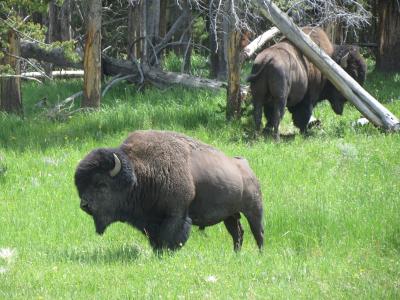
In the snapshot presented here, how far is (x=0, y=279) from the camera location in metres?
8.74

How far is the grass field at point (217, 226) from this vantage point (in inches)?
329

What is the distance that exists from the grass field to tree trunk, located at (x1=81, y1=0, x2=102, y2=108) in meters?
0.47

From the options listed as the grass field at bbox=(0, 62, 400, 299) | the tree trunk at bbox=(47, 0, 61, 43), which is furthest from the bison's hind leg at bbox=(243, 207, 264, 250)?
the tree trunk at bbox=(47, 0, 61, 43)

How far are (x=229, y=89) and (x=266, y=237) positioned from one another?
6.92 m

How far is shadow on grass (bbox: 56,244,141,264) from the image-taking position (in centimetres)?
958

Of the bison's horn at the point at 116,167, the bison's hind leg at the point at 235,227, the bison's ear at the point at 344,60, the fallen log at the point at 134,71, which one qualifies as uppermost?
the bison's horn at the point at 116,167

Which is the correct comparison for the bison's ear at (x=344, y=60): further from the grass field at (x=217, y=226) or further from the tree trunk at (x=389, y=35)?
the tree trunk at (x=389, y=35)

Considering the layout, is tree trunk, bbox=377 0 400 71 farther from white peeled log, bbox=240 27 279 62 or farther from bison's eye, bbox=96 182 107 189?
bison's eye, bbox=96 182 107 189

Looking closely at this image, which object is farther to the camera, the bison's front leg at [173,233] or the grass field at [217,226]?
the bison's front leg at [173,233]

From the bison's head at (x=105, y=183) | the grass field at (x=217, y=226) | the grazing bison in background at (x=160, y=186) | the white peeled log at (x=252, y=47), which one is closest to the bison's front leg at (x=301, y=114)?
the grass field at (x=217, y=226)

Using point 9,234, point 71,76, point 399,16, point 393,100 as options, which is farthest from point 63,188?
point 71,76

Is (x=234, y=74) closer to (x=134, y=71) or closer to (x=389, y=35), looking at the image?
(x=134, y=71)

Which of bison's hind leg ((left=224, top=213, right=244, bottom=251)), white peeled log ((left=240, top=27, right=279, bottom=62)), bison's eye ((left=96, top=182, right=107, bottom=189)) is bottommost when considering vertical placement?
bison's hind leg ((left=224, top=213, right=244, bottom=251))

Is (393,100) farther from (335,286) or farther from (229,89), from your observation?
(335,286)
